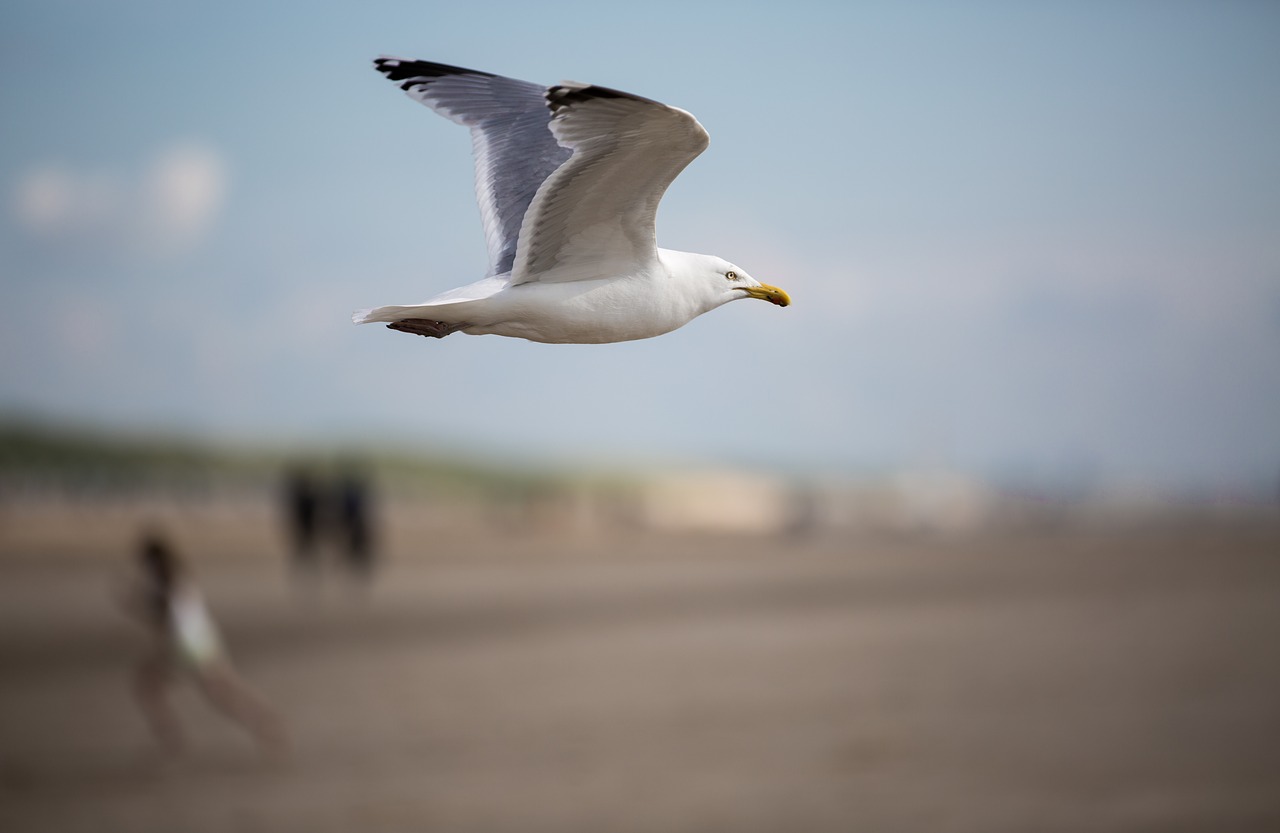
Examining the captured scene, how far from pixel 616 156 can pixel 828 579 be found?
43.4m

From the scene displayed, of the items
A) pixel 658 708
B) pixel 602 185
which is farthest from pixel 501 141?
pixel 658 708

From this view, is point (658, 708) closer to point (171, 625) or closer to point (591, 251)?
point (171, 625)

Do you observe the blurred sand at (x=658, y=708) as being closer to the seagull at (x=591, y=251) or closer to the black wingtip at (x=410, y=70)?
the black wingtip at (x=410, y=70)

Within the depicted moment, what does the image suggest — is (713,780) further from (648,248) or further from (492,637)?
(648,248)

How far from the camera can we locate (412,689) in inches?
987

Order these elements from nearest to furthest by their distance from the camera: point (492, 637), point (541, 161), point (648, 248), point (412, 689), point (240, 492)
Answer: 1. point (648, 248)
2. point (541, 161)
3. point (412, 689)
4. point (492, 637)
5. point (240, 492)

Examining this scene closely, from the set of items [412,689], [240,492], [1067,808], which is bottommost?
[1067,808]

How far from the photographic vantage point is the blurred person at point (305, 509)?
29.0 m

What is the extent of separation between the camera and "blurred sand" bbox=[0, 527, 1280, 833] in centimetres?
1928

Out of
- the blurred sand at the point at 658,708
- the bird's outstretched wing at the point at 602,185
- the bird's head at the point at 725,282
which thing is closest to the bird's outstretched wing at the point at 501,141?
the bird's outstretched wing at the point at 602,185

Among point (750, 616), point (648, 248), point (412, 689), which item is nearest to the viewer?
point (648, 248)

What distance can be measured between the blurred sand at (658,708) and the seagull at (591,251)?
1610 cm

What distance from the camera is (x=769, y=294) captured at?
9.41 feet

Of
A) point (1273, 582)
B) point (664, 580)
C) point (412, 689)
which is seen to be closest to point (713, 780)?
point (412, 689)
